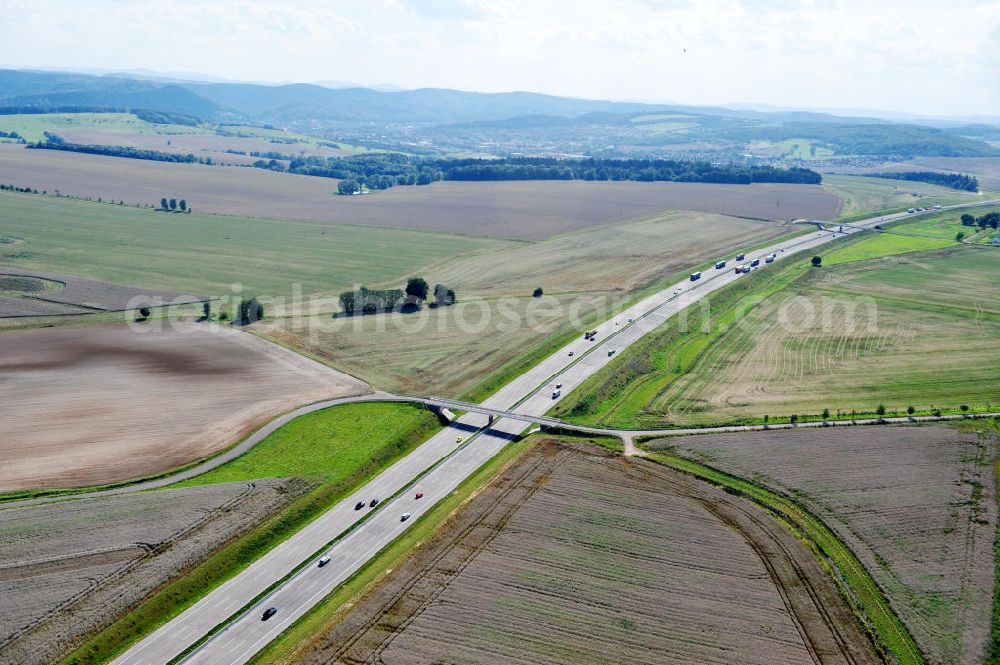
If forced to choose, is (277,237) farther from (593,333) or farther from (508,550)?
(508,550)

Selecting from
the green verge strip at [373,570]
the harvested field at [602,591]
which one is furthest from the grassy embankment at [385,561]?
the harvested field at [602,591]

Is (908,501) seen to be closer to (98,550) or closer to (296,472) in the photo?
(296,472)

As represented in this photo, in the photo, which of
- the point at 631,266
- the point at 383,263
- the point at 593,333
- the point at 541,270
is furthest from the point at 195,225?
the point at 593,333

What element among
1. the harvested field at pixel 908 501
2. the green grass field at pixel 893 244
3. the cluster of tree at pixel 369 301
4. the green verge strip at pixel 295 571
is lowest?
the green verge strip at pixel 295 571

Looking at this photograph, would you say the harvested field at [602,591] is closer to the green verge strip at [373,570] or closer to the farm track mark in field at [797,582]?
→ the farm track mark in field at [797,582]

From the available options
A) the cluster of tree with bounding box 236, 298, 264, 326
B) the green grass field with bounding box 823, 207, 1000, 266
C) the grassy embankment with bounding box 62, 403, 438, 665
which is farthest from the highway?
the green grass field with bounding box 823, 207, 1000, 266
